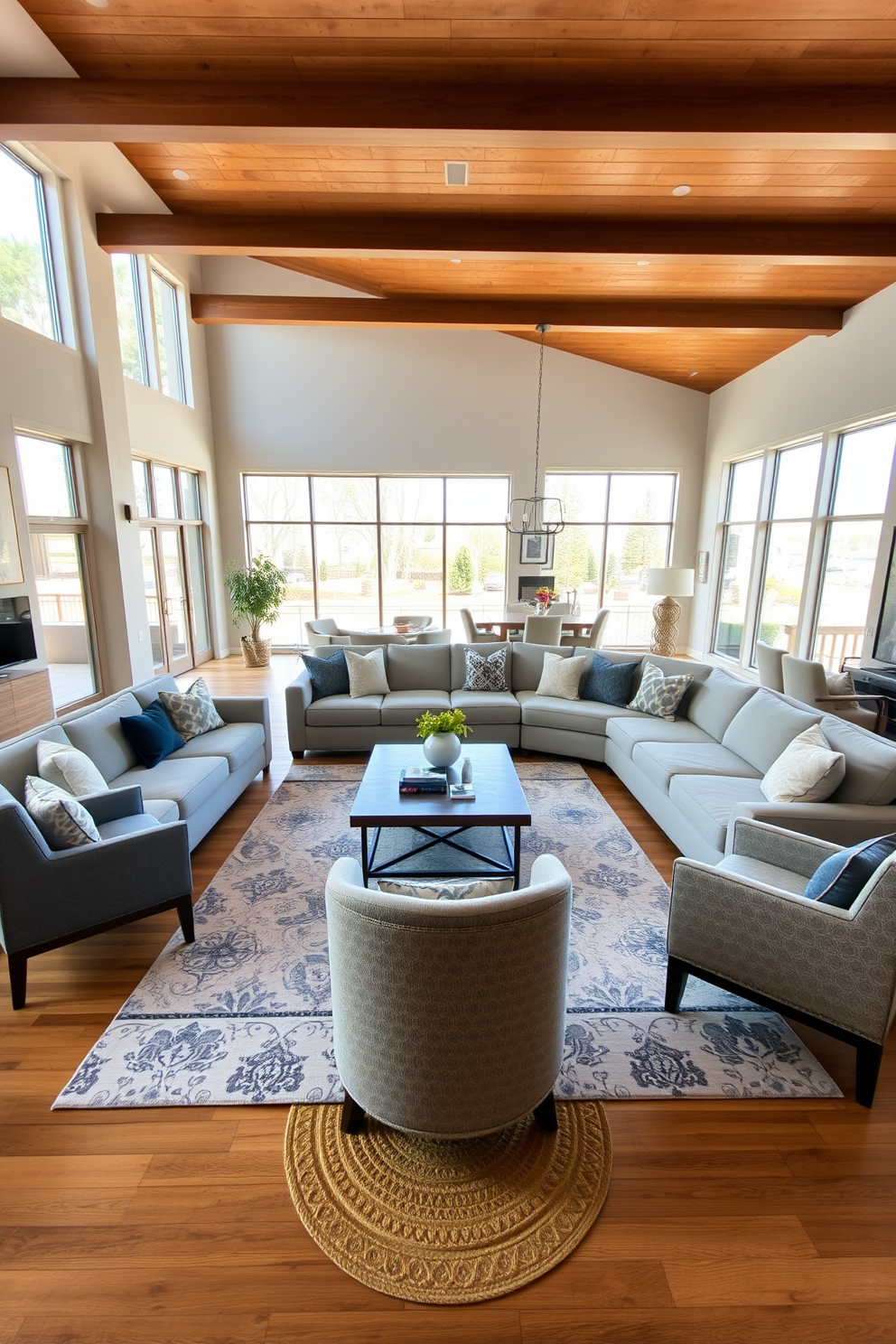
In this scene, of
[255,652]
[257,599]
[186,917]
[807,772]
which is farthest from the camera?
[255,652]

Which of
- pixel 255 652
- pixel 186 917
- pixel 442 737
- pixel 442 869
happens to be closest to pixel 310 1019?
pixel 186 917

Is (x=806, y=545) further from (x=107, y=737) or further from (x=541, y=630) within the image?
(x=107, y=737)

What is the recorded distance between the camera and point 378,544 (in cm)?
936

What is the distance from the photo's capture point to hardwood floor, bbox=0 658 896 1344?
1.43 meters

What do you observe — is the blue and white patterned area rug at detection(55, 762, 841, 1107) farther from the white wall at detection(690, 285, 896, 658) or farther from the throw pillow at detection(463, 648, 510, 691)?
the white wall at detection(690, 285, 896, 658)

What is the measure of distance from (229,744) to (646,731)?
277 cm

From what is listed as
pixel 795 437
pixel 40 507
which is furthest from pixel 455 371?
pixel 40 507

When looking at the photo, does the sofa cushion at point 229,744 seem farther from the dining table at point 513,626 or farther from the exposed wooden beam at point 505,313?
the exposed wooden beam at point 505,313

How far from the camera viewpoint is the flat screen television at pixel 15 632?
15.0 feet

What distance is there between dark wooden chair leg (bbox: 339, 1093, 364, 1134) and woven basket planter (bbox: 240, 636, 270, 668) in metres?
7.33

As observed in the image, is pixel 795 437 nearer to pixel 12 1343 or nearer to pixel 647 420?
pixel 647 420

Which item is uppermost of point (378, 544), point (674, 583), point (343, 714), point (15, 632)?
point (378, 544)

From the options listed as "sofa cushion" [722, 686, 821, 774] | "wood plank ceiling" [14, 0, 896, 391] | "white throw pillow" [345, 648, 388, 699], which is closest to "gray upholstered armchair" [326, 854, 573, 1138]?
"sofa cushion" [722, 686, 821, 774]

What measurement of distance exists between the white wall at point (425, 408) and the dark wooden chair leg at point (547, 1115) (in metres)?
8.34
